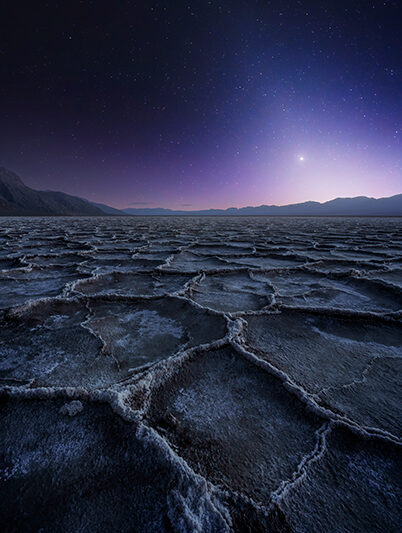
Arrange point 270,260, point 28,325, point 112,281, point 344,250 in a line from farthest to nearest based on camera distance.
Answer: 1. point 344,250
2. point 270,260
3. point 112,281
4. point 28,325

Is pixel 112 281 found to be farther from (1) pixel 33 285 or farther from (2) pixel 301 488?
(2) pixel 301 488

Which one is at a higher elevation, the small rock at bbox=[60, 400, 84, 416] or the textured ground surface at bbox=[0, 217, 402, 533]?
the small rock at bbox=[60, 400, 84, 416]

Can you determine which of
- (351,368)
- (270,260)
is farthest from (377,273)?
(351,368)

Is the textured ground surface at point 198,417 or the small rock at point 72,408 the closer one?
the textured ground surface at point 198,417

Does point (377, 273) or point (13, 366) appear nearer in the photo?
point (13, 366)

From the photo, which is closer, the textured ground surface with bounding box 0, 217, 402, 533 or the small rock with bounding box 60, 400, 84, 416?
the textured ground surface with bounding box 0, 217, 402, 533

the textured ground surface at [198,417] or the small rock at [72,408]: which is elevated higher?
the small rock at [72,408]

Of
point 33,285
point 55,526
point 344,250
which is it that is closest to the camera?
point 55,526

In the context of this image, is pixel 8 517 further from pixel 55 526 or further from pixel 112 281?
pixel 112 281
